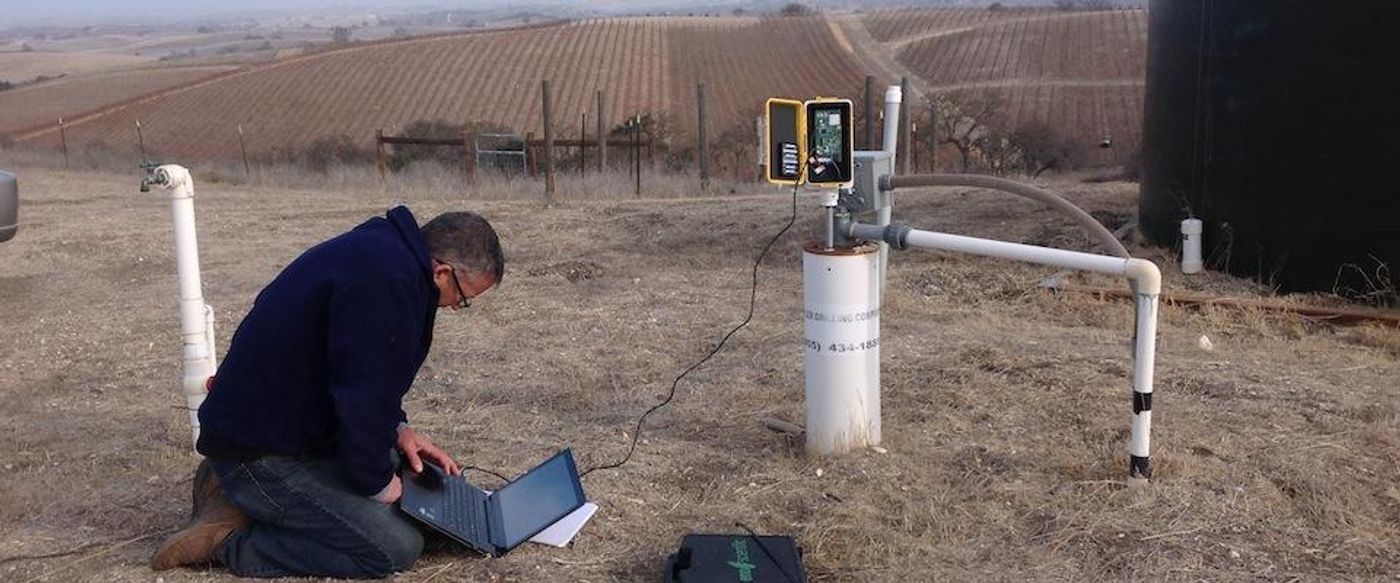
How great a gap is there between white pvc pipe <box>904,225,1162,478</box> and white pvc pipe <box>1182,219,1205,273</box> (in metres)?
4.43

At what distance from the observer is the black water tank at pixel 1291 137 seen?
753 cm

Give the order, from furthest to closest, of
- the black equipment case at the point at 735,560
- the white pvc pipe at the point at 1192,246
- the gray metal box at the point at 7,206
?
the white pvc pipe at the point at 1192,246
the gray metal box at the point at 7,206
the black equipment case at the point at 735,560

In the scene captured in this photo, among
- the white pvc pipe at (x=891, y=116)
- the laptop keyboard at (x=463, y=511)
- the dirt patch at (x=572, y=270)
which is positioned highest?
the white pvc pipe at (x=891, y=116)

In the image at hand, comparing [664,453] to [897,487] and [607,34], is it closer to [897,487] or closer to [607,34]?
[897,487]

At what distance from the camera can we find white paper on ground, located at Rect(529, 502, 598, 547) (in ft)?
14.1

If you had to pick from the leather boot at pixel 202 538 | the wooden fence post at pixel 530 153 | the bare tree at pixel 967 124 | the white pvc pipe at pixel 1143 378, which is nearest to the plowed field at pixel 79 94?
the wooden fence post at pixel 530 153

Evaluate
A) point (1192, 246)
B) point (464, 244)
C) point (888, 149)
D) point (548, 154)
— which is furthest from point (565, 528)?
point (548, 154)

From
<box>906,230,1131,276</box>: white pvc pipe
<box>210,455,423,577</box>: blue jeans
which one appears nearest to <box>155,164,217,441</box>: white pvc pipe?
<box>210,455,423,577</box>: blue jeans

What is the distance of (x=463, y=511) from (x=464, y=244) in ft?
3.38

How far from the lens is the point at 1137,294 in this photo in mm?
4344

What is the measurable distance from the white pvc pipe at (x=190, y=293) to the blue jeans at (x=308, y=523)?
762 millimetres

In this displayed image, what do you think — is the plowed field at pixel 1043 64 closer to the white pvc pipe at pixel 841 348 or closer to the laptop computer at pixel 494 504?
the white pvc pipe at pixel 841 348

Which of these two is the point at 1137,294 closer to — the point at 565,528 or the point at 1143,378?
the point at 1143,378

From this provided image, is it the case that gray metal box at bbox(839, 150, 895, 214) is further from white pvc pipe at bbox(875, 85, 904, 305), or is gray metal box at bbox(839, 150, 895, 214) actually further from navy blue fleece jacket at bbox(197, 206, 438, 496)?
navy blue fleece jacket at bbox(197, 206, 438, 496)
